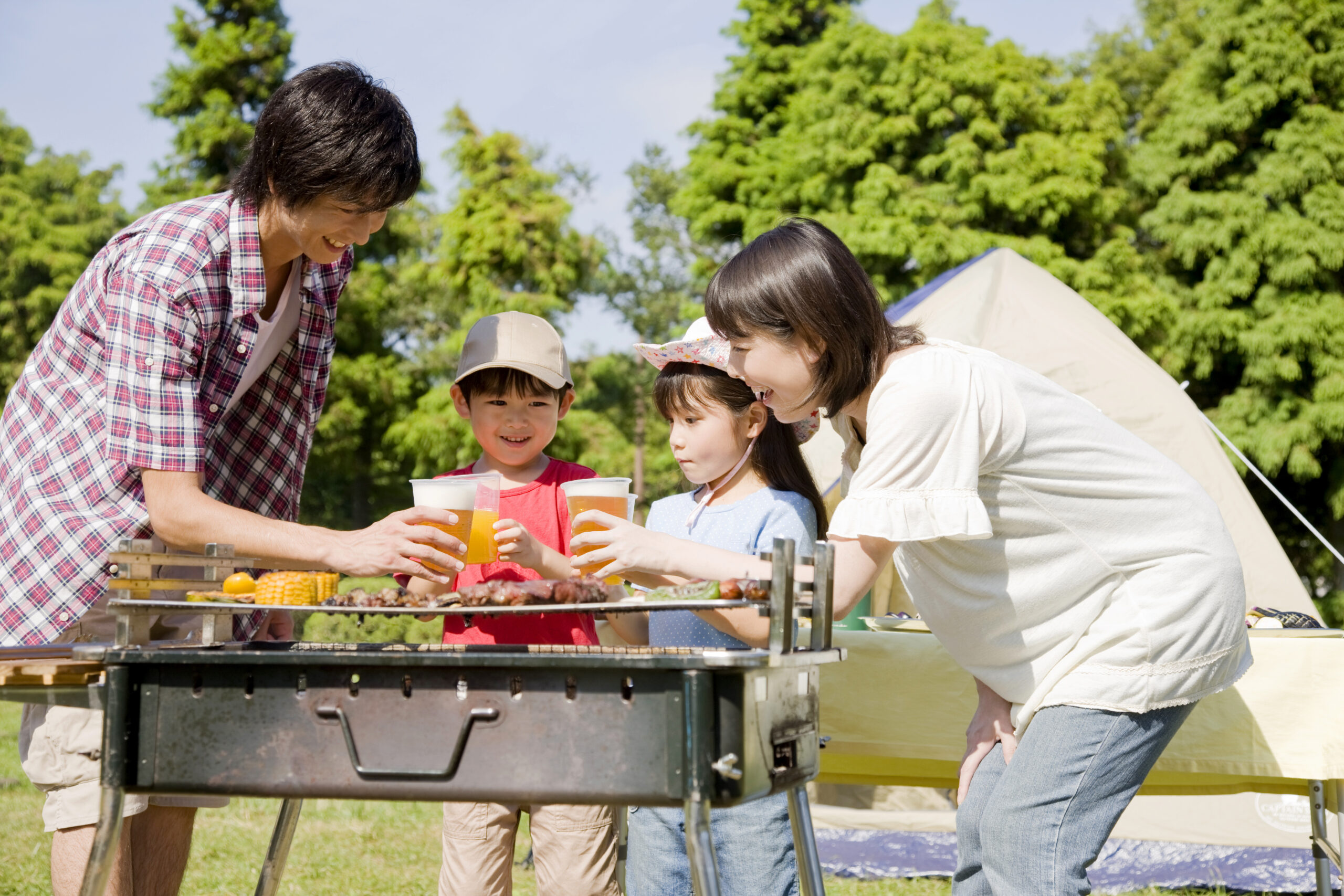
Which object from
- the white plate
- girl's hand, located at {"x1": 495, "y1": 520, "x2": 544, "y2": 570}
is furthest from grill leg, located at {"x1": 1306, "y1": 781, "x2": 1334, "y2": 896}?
girl's hand, located at {"x1": 495, "y1": 520, "x2": 544, "y2": 570}

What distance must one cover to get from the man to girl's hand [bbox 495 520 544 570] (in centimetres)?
15

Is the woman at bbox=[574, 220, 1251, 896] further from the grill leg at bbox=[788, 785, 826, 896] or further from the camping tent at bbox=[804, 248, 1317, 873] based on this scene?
the camping tent at bbox=[804, 248, 1317, 873]

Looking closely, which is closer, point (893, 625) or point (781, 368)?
point (781, 368)

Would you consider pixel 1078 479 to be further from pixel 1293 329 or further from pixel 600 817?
pixel 1293 329

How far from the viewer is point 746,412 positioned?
9.42 feet

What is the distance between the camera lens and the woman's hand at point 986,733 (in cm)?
224

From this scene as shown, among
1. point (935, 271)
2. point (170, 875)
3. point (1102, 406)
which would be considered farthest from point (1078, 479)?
point (935, 271)

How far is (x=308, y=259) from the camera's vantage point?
278 centimetres

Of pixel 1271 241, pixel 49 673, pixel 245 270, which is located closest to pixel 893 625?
pixel 245 270

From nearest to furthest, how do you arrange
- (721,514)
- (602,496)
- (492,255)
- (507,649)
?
(507,649) → (602,496) → (721,514) → (492,255)

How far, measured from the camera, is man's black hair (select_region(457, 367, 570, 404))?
299 cm

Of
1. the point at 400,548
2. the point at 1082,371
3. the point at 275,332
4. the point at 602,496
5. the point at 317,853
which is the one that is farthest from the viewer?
the point at 1082,371

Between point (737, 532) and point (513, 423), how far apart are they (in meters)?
0.71

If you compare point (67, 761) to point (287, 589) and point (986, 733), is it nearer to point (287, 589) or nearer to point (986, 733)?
point (287, 589)
